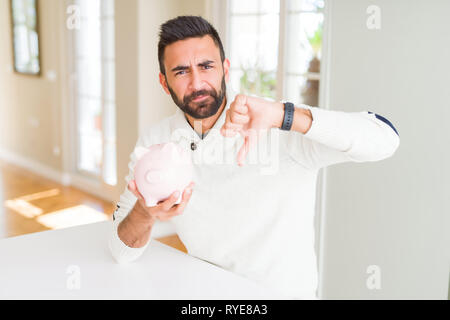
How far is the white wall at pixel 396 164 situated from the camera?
2.20m

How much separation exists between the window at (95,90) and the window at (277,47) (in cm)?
152

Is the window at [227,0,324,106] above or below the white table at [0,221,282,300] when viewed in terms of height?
above

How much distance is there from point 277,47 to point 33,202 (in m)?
2.76

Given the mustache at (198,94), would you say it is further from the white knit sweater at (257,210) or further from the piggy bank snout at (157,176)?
the piggy bank snout at (157,176)

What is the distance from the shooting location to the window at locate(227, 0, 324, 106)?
3.17 m

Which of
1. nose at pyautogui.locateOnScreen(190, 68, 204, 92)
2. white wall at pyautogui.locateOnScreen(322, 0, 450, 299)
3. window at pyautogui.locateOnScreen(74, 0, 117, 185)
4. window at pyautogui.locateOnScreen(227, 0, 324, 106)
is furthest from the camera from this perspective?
window at pyautogui.locateOnScreen(74, 0, 117, 185)

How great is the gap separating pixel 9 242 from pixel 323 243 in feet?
5.22

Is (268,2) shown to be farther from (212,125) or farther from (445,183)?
(212,125)

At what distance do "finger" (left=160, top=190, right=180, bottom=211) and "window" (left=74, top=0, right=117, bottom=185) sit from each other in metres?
3.83

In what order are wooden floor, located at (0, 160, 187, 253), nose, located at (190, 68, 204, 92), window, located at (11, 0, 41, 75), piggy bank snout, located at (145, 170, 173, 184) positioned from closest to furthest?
piggy bank snout, located at (145, 170, 173, 184) → nose, located at (190, 68, 204, 92) → wooden floor, located at (0, 160, 187, 253) → window, located at (11, 0, 41, 75)

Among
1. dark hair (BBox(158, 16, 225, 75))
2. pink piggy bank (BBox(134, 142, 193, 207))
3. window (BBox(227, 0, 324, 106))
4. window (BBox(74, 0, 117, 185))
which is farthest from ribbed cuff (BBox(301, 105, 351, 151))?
window (BBox(74, 0, 117, 185))

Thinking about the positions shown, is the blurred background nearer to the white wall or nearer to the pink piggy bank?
the white wall

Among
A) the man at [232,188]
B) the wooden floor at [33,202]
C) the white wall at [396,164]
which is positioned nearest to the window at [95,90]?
the wooden floor at [33,202]
